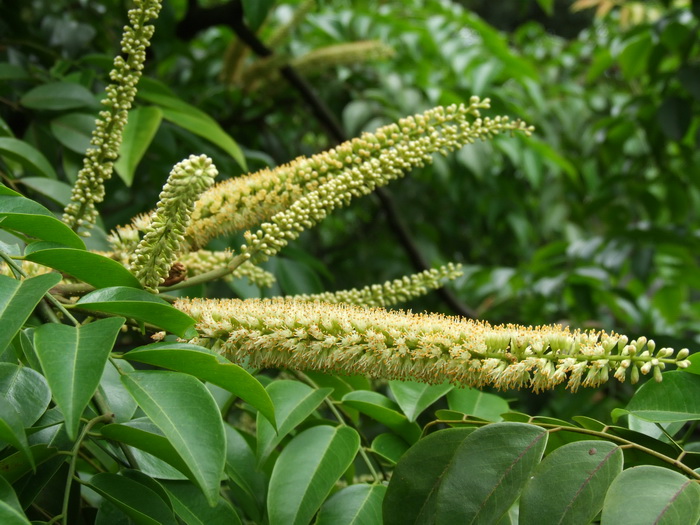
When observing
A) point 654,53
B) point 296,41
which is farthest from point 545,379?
point 296,41

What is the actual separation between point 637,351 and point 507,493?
19cm

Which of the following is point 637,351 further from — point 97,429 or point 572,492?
point 97,429

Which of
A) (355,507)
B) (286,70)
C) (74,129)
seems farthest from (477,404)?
(286,70)

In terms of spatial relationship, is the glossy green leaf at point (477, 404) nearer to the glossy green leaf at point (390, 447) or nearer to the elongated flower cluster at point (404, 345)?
the glossy green leaf at point (390, 447)

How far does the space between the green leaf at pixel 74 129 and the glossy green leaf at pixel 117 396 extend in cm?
66

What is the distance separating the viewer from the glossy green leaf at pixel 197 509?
2.35 ft

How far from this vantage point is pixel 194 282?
0.81 metres

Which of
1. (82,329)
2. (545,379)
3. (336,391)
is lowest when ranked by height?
(336,391)

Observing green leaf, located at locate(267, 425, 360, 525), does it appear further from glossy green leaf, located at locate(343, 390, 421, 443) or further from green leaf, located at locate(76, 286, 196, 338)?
green leaf, located at locate(76, 286, 196, 338)

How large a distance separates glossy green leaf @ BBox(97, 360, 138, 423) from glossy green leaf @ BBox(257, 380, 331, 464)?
0.14 meters

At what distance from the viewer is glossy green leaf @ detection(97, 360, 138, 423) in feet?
2.41

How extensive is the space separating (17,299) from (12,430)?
4.1 inches

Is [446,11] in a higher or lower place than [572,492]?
higher

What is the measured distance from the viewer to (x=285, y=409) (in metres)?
0.83
